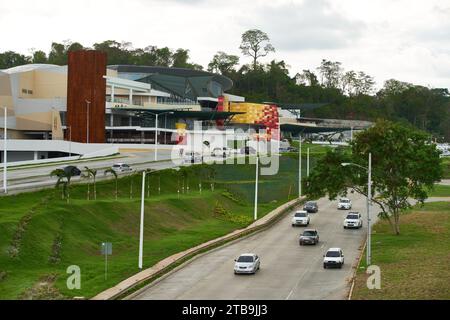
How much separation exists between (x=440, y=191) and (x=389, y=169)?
42.4 metres

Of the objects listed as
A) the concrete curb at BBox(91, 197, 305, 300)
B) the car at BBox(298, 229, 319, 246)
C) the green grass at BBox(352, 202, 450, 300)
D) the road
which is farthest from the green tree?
the car at BBox(298, 229, 319, 246)

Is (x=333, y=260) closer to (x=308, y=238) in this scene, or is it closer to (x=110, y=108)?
(x=308, y=238)

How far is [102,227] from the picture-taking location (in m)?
49.4

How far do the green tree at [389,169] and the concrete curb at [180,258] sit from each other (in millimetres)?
5745

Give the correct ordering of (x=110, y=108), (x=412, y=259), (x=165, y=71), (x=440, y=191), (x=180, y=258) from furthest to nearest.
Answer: (x=165, y=71), (x=110, y=108), (x=440, y=191), (x=412, y=259), (x=180, y=258)

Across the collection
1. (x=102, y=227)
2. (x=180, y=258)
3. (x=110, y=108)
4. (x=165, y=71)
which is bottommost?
(x=180, y=258)

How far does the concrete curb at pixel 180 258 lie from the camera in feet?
111

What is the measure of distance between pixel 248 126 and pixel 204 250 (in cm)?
13588

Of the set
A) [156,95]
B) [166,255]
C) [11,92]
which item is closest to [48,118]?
[11,92]

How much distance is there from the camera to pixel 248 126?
7185 inches

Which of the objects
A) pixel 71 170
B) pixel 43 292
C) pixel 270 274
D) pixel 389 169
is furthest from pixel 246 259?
pixel 71 170

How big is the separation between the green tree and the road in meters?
4.07
